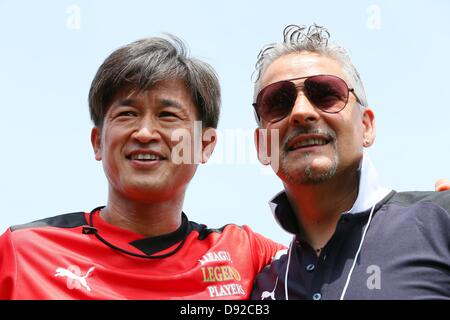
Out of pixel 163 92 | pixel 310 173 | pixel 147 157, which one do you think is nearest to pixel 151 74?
pixel 163 92

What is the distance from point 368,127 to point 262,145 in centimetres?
91

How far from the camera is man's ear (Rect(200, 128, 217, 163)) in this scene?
482 cm

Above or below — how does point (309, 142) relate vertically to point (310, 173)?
above

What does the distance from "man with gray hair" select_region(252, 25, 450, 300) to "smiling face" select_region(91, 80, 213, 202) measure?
70 centimetres

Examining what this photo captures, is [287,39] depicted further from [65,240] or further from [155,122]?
[65,240]

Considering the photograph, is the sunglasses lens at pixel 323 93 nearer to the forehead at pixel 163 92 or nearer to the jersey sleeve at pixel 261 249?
the forehead at pixel 163 92

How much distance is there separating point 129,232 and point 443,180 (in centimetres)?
245

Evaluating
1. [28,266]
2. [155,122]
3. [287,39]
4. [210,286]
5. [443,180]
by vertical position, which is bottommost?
[210,286]

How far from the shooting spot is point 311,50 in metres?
4.57

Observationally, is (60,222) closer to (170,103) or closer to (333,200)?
(170,103)

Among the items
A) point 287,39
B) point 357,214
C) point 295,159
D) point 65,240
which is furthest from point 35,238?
point 287,39

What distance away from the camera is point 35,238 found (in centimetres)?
401

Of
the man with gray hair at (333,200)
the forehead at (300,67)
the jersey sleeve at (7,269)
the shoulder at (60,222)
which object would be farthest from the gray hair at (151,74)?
the jersey sleeve at (7,269)

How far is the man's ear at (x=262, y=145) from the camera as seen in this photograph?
173 inches
